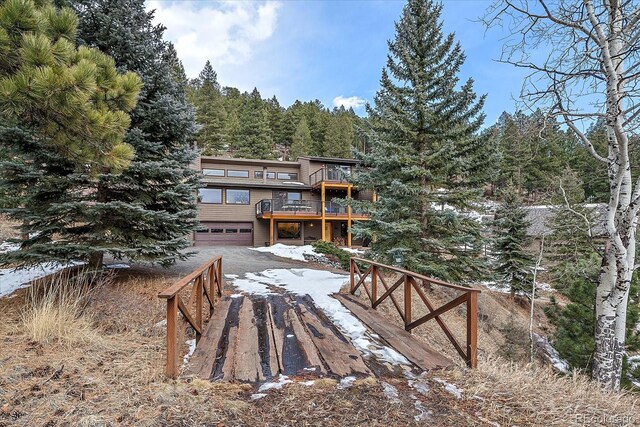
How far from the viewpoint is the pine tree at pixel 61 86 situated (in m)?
2.70

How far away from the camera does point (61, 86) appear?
280cm

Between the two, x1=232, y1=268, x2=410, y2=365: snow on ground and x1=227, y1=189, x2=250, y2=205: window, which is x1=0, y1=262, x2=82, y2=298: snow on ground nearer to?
x1=232, y1=268, x2=410, y2=365: snow on ground

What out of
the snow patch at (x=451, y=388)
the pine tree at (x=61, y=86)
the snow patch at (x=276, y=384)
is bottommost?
the snow patch at (x=451, y=388)

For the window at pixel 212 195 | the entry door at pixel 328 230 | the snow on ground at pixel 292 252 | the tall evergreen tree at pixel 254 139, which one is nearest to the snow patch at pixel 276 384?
the snow on ground at pixel 292 252

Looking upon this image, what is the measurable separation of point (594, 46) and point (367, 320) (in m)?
6.43

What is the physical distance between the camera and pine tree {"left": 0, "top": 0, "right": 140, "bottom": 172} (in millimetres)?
2697

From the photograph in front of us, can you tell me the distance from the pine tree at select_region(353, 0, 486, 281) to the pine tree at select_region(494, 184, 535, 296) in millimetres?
5187

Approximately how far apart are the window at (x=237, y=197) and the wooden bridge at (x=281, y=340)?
15.2 m

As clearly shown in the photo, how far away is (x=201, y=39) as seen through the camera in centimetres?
1074

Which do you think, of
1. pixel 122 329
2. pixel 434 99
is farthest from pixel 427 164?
pixel 122 329

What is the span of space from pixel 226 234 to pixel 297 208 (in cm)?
496

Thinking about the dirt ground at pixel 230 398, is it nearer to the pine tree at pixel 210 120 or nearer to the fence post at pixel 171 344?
the fence post at pixel 171 344

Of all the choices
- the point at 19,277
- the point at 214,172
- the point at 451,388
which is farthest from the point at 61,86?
the point at 214,172

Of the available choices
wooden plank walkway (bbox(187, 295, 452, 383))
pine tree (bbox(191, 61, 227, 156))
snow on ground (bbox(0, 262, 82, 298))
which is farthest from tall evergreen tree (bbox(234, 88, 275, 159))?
wooden plank walkway (bbox(187, 295, 452, 383))
